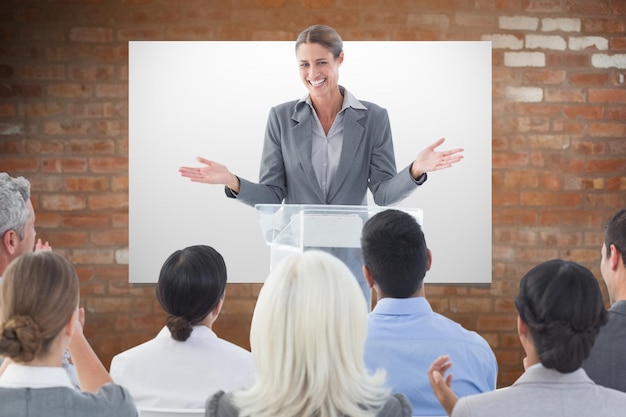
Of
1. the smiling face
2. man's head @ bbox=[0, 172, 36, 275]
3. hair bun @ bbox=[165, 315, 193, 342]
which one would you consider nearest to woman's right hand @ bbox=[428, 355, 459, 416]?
hair bun @ bbox=[165, 315, 193, 342]

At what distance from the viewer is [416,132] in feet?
15.0

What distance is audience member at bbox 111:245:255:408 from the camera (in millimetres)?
1881

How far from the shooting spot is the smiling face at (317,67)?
293cm

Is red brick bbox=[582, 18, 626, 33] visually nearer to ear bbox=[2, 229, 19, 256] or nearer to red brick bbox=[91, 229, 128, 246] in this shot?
red brick bbox=[91, 229, 128, 246]

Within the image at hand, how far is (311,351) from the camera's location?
56.7 inches

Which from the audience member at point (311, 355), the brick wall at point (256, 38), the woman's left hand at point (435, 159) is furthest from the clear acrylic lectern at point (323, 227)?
the brick wall at point (256, 38)

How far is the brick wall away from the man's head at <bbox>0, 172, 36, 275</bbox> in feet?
7.18

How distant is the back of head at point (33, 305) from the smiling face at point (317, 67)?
5.15ft

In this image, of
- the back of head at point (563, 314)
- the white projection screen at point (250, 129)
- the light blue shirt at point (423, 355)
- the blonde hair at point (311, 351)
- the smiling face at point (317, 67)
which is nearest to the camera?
the blonde hair at point (311, 351)

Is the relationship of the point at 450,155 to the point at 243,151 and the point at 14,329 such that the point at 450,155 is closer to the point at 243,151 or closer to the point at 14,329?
the point at 14,329

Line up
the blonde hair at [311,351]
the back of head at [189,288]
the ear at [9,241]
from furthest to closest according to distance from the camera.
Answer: the ear at [9,241] < the back of head at [189,288] < the blonde hair at [311,351]

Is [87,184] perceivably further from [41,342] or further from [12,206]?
[41,342]

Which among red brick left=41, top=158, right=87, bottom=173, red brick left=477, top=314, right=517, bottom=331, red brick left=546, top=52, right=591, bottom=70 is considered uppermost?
red brick left=546, top=52, right=591, bottom=70

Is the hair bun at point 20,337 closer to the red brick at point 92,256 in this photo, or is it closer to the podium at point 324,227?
the podium at point 324,227
